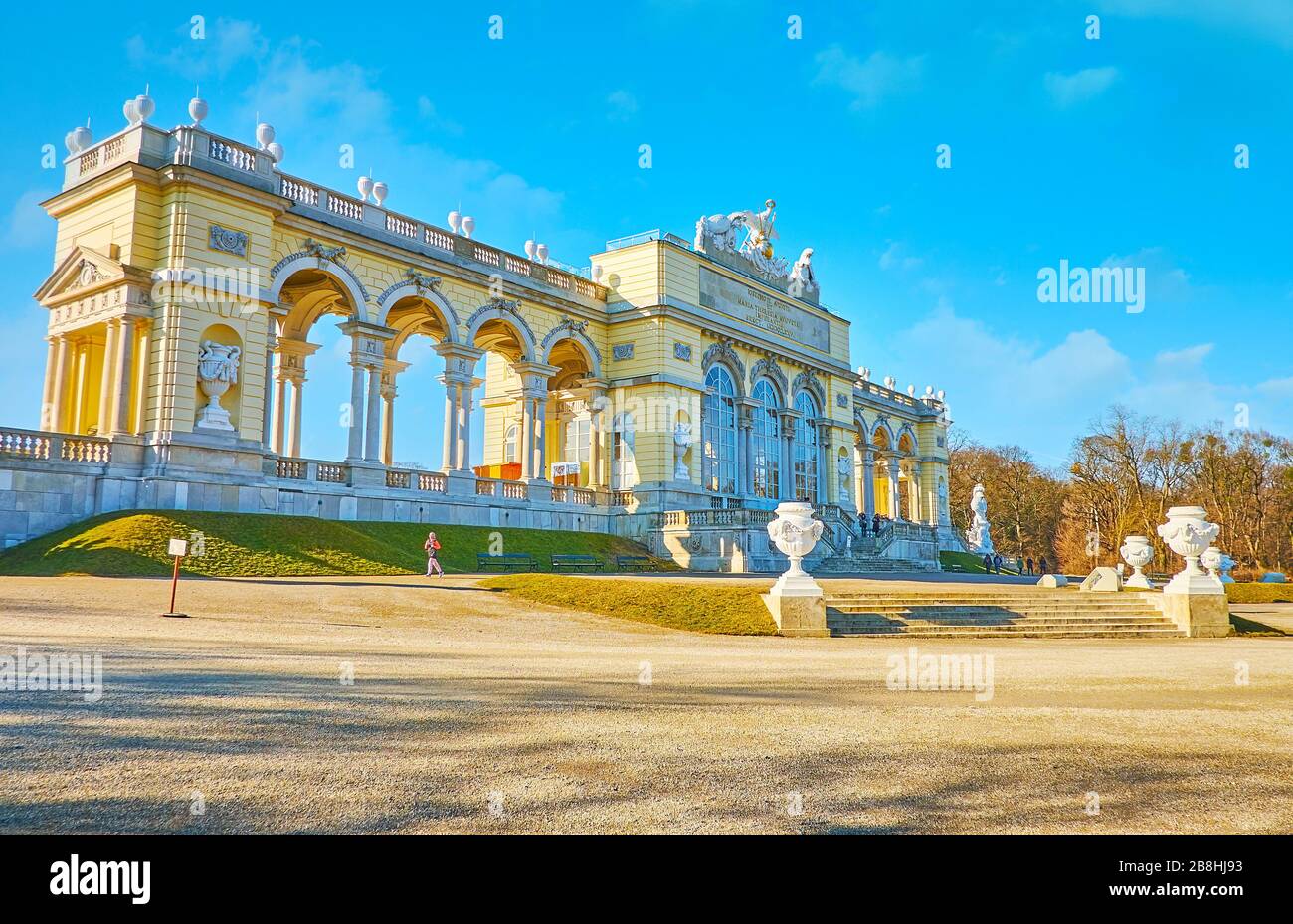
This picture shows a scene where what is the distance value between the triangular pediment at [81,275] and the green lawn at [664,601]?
15403 millimetres

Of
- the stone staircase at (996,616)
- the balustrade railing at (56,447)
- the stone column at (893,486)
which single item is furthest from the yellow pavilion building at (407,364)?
the stone staircase at (996,616)

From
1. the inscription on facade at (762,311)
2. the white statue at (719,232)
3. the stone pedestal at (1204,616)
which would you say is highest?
the white statue at (719,232)

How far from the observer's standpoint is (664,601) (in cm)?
→ 1875

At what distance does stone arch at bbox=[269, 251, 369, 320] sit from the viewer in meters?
29.5

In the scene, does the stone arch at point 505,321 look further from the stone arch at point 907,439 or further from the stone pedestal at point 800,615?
the stone arch at point 907,439

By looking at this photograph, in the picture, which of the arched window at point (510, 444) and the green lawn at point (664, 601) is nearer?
the green lawn at point (664, 601)

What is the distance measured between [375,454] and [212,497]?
7.15 meters

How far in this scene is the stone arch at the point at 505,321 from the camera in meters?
36.4

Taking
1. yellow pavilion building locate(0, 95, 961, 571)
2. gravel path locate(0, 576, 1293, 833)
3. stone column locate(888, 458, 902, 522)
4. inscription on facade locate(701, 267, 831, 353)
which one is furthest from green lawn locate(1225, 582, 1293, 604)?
stone column locate(888, 458, 902, 522)

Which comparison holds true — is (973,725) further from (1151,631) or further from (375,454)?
(375,454)

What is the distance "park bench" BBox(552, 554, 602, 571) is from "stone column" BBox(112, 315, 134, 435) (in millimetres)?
13389

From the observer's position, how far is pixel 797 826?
4.72 metres

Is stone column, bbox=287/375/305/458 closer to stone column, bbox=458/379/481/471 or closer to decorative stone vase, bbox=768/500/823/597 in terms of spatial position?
stone column, bbox=458/379/481/471

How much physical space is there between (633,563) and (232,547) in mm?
15104
